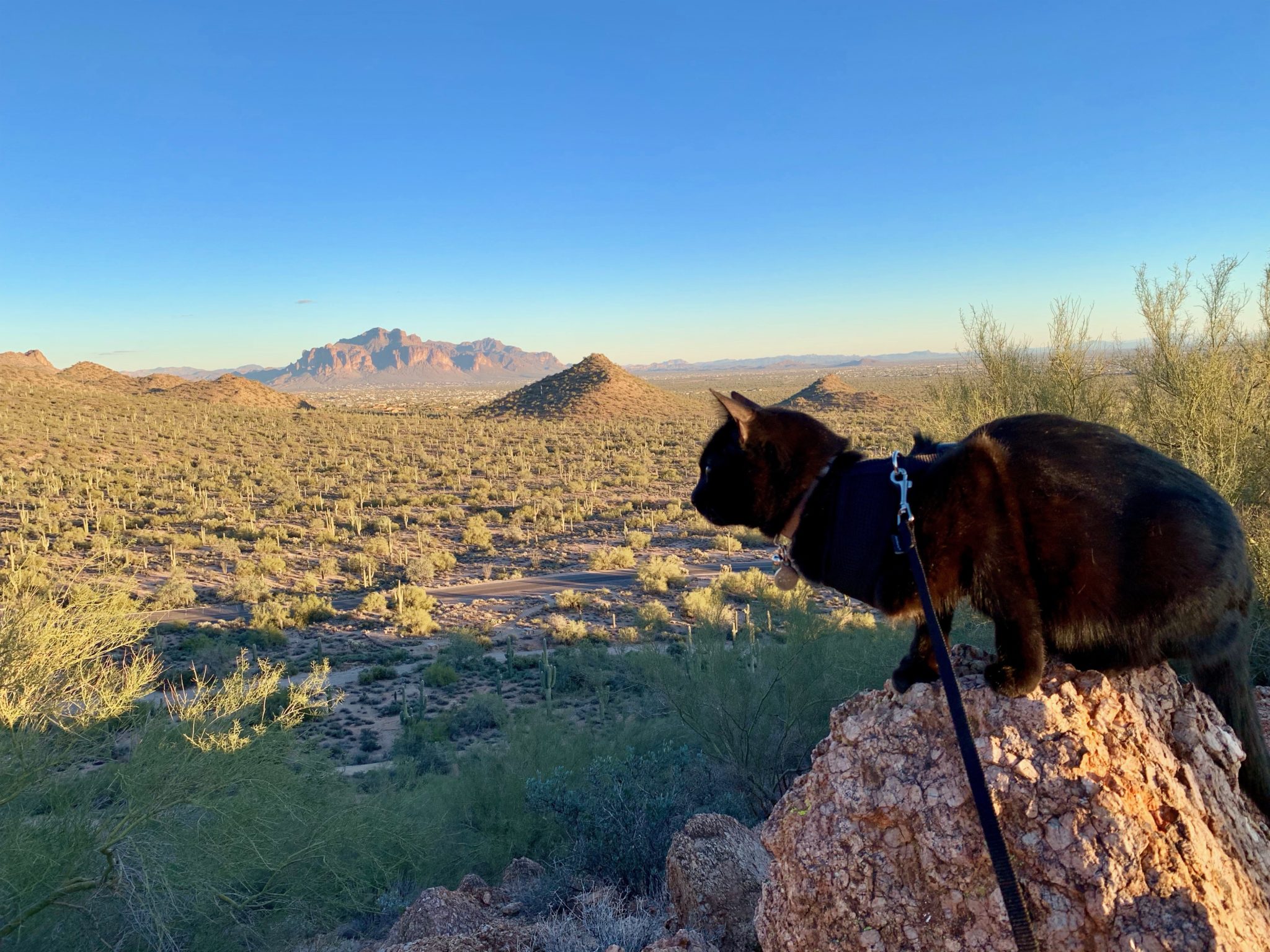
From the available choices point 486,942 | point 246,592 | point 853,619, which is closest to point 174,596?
point 246,592

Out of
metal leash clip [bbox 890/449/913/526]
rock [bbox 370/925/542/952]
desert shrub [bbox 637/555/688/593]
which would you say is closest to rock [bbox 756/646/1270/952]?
metal leash clip [bbox 890/449/913/526]

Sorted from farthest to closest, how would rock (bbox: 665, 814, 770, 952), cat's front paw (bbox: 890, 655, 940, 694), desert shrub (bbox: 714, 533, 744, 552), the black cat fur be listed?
desert shrub (bbox: 714, 533, 744, 552) → rock (bbox: 665, 814, 770, 952) → cat's front paw (bbox: 890, 655, 940, 694) → the black cat fur

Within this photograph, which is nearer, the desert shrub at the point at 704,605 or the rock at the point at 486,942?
the rock at the point at 486,942

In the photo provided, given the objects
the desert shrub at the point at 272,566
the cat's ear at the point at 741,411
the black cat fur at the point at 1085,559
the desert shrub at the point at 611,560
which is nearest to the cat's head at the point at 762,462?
the cat's ear at the point at 741,411

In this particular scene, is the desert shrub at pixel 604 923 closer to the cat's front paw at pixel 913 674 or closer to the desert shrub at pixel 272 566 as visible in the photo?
the cat's front paw at pixel 913 674

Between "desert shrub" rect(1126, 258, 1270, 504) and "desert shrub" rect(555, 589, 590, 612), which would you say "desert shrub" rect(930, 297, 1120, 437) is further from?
"desert shrub" rect(555, 589, 590, 612)

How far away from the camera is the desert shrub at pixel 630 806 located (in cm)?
538

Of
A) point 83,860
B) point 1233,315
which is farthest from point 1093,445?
point 1233,315

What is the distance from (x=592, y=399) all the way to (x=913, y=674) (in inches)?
2607

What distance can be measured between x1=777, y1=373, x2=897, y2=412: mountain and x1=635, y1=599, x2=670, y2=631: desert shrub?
140 feet

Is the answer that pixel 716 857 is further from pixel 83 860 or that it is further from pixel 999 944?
pixel 83 860

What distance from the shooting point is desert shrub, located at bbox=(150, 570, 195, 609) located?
16125 millimetres

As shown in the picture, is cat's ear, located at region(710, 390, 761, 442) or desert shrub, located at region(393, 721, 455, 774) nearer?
cat's ear, located at region(710, 390, 761, 442)

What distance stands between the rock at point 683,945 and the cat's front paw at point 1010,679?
60.8 inches
